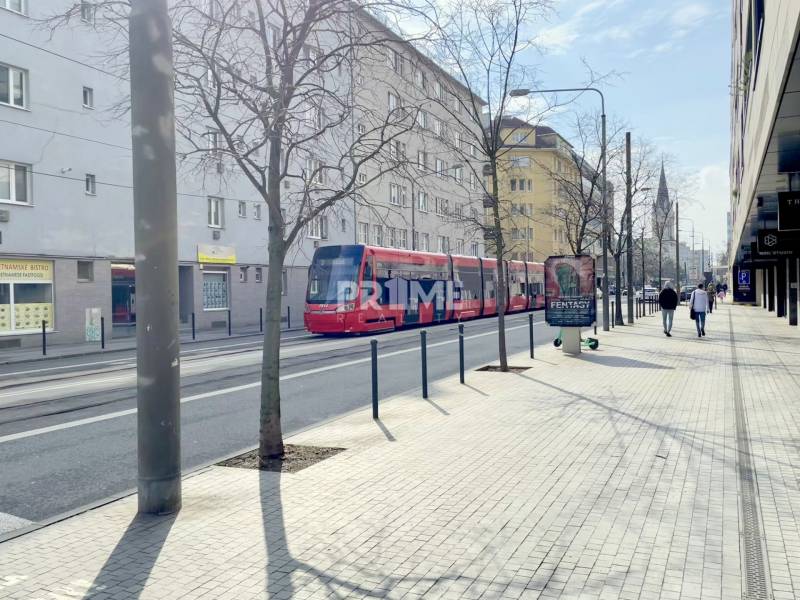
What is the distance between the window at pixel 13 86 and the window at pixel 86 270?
5.55 metres

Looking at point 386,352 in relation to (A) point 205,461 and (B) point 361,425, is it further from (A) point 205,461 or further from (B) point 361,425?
(A) point 205,461

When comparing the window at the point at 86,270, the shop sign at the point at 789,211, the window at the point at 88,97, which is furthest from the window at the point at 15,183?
the shop sign at the point at 789,211

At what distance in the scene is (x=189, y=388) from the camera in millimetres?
12914

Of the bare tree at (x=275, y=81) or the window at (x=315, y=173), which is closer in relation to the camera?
the bare tree at (x=275, y=81)

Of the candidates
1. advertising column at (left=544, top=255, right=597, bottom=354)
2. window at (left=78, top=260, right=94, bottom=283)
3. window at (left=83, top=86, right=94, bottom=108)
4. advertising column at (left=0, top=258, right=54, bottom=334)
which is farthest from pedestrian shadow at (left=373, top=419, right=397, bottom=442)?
window at (left=83, top=86, right=94, bottom=108)

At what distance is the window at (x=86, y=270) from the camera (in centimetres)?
2616

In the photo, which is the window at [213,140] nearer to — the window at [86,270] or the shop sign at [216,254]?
the window at [86,270]

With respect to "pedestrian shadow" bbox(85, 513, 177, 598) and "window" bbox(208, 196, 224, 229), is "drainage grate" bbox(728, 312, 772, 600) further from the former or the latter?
"window" bbox(208, 196, 224, 229)

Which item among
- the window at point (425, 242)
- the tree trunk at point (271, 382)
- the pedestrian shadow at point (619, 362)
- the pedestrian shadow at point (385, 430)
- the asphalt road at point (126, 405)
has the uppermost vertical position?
the window at point (425, 242)

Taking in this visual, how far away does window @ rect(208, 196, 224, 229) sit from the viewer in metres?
33.1

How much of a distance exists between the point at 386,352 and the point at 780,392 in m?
10.3

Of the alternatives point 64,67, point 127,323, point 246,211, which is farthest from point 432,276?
point 64,67

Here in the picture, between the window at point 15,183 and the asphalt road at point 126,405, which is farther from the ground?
the window at point 15,183

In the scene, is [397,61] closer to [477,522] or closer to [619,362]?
[477,522]
